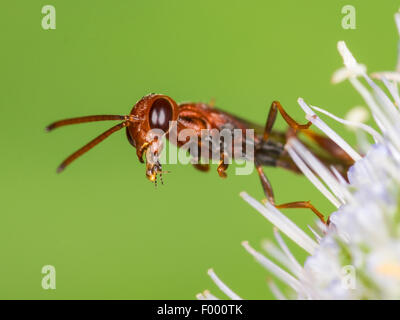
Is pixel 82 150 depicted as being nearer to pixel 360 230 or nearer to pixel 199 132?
pixel 199 132

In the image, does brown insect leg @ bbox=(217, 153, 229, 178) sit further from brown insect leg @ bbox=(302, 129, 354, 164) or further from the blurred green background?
the blurred green background

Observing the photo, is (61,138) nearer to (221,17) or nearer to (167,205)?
(167,205)

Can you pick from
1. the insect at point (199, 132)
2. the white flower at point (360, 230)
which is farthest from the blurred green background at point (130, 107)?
the white flower at point (360, 230)

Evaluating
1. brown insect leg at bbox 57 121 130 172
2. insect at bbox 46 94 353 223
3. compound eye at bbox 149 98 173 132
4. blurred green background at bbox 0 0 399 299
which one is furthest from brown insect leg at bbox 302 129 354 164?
blurred green background at bbox 0 0 399 299

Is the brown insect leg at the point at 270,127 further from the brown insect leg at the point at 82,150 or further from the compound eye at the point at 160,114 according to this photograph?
the brown insect leg at the point at 82,150

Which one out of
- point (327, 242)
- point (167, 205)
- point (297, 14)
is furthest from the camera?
point (297, 14)

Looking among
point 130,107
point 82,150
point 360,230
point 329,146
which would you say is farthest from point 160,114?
point 130,107
